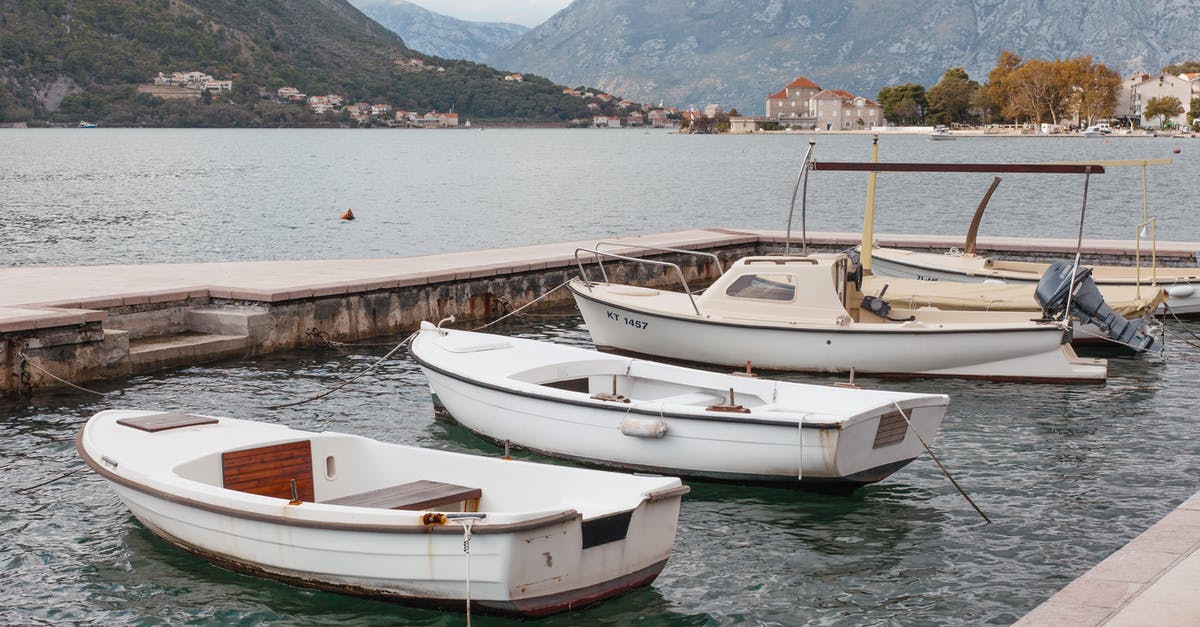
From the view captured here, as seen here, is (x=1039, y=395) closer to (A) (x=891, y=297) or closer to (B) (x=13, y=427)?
(A) (x=891, y=297)

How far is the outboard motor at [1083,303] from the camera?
52.7 ft

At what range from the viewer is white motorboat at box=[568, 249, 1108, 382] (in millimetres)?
15695

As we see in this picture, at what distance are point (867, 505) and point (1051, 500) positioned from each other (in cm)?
172

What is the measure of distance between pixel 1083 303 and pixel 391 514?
11881mm

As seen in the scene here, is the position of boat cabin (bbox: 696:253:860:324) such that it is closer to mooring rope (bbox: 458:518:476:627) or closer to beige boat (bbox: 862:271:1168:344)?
beige boat (bbox: 862:271:1168:344)

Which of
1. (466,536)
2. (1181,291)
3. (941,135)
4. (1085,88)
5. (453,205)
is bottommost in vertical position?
(453,205)

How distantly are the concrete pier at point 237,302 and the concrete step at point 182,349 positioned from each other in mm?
15

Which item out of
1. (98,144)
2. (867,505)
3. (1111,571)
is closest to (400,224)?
(867,505)

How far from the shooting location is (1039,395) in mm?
15172

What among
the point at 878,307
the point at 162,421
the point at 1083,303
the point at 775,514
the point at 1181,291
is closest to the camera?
the point at 162,421

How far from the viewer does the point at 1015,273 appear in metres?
20.8

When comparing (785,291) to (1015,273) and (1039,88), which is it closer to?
(1015,273)

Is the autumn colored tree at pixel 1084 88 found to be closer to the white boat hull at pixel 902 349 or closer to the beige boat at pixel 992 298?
the beige boat at pixel 992 298

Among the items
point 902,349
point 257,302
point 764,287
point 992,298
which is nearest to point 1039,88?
point 992,298
